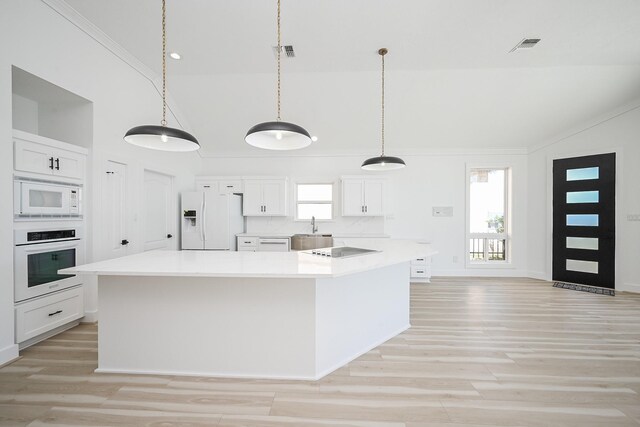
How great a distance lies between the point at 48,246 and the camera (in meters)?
2.55

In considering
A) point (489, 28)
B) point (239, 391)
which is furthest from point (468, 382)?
point (489, 28)

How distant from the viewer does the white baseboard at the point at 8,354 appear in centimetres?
216

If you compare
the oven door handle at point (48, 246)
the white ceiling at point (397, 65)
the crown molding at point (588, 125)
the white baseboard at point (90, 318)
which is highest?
the white ceiling at point (397, 65)

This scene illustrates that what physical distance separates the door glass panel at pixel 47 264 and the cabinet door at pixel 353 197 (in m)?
4.04

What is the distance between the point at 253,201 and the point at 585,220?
19.9ft

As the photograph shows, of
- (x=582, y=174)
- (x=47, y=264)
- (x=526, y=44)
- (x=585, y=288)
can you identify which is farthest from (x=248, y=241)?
(x=582, y=174)

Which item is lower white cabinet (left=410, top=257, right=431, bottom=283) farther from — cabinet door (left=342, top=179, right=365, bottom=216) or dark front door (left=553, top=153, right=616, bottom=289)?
dark front door (left=553, top=153, right=616, bottom=289)

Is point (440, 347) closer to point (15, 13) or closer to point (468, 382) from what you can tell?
point (468, 382)

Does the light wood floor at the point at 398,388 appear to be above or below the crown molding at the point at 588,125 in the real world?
below

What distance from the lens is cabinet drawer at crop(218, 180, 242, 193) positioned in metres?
5.24

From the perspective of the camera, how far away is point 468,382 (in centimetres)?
195

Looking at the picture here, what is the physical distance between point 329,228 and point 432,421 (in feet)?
13.3

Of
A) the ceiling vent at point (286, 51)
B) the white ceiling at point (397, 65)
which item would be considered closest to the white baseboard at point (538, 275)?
the white ceiling at point (397, 65)

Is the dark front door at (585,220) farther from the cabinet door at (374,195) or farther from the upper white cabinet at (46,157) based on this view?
the upper white cabinet at (46,157)
